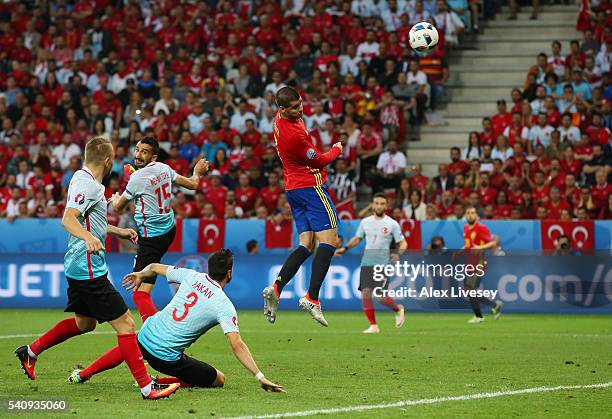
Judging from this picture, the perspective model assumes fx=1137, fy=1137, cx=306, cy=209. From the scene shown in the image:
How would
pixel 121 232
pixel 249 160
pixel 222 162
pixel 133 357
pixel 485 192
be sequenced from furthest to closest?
pixel 222 162 < pixel 249 160 < pixel 485 192 < pixel 121 232 < pixel 133 357

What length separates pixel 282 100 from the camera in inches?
444

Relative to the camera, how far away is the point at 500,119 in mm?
23734

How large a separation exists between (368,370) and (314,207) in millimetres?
1726

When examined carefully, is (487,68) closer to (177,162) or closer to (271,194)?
(271,194)

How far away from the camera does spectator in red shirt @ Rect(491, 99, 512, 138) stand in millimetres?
23531

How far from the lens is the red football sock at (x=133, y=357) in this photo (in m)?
9.05

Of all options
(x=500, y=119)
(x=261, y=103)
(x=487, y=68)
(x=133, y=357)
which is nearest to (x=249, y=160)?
(x=261, y=103)

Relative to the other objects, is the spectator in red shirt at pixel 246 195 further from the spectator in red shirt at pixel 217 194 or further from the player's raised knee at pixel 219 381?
the player's raised knee at pixel 219 381

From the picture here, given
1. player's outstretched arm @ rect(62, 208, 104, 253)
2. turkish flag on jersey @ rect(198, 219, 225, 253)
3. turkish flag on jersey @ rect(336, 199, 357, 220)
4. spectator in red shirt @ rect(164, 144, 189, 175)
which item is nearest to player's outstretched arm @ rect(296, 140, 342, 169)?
player's outstretched arm @ rect(62, 208, 104, 253)

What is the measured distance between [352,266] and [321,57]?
25.0 feet

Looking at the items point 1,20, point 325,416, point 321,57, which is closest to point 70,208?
point 325,416

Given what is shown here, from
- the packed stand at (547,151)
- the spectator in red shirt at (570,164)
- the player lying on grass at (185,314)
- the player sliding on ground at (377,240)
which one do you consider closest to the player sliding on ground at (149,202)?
the player lying on grass at (185,314)

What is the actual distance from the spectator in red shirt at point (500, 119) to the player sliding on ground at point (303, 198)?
12.4 meters

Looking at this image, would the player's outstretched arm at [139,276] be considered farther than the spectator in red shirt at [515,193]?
No
